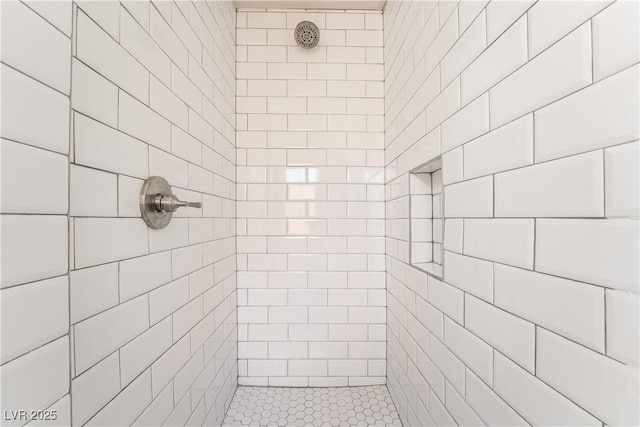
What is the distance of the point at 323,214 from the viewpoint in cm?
137

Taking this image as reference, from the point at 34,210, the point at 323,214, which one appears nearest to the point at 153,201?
the point at 34,210

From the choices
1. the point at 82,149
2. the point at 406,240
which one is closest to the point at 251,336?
the point at 406,240

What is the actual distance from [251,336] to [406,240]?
921mm

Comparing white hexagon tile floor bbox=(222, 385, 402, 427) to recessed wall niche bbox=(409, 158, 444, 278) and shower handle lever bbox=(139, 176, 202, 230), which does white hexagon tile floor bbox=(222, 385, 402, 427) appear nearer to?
recessed wall niche bbox=(409, 158, 444, 278)

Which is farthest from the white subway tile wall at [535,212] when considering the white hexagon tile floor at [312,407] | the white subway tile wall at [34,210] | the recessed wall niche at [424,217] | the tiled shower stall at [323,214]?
the white subway tile wall at [34,210]

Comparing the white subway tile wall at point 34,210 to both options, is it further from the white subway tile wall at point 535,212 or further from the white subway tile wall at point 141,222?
the white subway tile wall at point 535,212

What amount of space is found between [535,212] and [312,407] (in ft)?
4.08

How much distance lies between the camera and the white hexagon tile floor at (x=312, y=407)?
1.13 m

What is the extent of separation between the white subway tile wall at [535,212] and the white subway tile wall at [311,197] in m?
0.58

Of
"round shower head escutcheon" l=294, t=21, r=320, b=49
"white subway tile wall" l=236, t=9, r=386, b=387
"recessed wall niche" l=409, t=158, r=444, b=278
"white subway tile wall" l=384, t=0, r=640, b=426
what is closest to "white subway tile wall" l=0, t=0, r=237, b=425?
"white subway tile wall" l=236, t=9, r=386, b=387

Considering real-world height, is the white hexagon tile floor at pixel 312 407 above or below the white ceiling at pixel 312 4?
below

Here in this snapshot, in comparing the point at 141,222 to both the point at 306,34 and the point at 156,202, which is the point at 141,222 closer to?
the point at 156,202

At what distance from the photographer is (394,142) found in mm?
1205

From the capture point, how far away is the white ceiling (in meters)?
1.32
